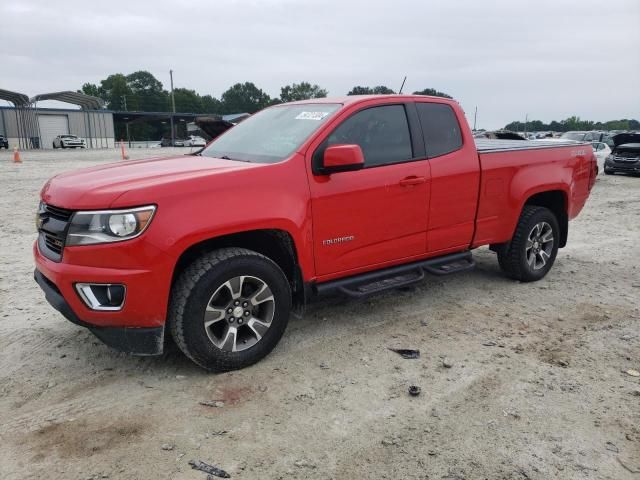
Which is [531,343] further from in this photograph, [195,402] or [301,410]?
[195,402]

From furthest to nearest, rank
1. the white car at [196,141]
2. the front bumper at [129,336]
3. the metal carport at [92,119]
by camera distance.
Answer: the metal carport at [92,119]
the white car at [196,141]
the front bumper at [129,336]

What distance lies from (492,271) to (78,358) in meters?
4.33

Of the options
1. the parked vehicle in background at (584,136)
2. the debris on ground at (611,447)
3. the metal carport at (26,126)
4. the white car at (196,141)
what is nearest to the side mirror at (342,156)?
the white car at (196,141)

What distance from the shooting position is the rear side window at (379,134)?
391 centimetres

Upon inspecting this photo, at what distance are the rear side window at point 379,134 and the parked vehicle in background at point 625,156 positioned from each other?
1588cm

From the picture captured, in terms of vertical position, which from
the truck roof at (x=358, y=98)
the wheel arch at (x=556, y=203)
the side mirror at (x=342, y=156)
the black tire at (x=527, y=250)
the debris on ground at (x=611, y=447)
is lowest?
the debris on ground at (x=611, y=447)

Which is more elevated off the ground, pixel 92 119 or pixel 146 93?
pixel 146 93

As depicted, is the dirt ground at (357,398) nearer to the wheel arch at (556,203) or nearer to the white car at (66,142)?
the wheel arch at (556,203)

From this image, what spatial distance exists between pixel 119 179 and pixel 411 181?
7.17 feet

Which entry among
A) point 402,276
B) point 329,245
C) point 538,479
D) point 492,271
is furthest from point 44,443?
point 492,271

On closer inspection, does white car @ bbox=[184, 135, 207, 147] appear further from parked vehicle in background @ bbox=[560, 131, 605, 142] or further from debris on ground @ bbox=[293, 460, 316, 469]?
parked vehicle in background @ bbox=[560, 131, 605, 142]

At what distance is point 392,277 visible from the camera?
4207 mm

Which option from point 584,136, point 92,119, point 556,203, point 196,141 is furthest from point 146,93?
point 556,203

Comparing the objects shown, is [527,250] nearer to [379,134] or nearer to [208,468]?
[379,134]
